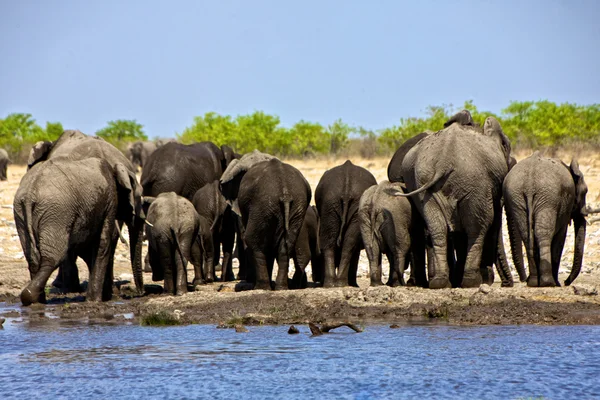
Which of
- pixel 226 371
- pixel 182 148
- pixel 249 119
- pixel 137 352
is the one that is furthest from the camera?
pixel 249 119

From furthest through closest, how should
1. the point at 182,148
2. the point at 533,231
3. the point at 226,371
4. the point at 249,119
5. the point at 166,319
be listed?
the point at 249,119, the point at 182,148, the point at 533,231, the point at 166,319, the point at 226,371

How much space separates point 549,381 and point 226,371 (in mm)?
2706

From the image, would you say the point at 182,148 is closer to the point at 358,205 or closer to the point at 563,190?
the point at 358,205

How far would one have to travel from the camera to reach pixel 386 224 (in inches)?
587

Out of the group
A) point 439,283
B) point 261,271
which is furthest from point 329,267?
point 439,283

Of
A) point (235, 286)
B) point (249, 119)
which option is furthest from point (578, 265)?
point (249, 119)

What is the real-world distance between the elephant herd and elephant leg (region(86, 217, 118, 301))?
2 cm

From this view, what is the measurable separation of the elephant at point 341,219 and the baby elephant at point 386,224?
59cm

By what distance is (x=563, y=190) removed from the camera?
45.9 feet

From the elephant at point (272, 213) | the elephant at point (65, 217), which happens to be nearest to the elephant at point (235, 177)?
the elephant at point (272, 213)

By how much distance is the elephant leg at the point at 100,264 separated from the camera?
1490cm

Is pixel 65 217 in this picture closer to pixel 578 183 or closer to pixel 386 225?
pixel 386 225

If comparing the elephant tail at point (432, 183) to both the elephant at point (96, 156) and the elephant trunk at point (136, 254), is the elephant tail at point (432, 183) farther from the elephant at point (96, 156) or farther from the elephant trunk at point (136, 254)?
the elephant trunk at point (136, 254)

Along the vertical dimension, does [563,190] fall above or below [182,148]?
below
